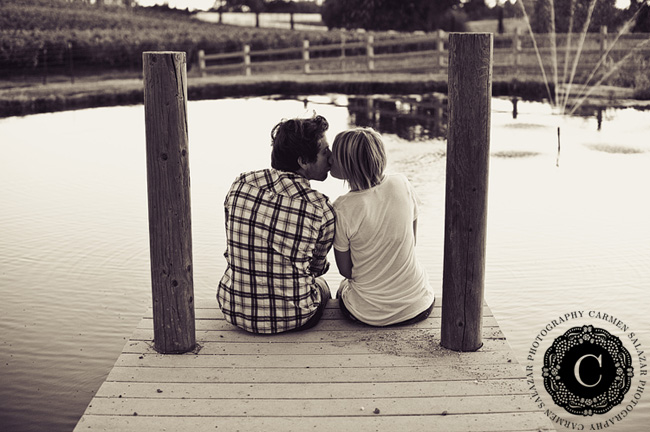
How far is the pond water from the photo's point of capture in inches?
181

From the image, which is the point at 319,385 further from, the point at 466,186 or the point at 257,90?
the point at 257,90

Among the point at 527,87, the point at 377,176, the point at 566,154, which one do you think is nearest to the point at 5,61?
the point at 527,87

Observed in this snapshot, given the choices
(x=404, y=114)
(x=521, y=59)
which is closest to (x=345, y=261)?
(x=404, y=114)

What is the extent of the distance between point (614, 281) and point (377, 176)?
305 cm

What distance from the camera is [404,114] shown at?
13508mm

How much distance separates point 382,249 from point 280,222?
413 mm

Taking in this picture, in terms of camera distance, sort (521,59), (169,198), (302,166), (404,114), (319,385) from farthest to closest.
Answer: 1. (521,59)
2. (404,114)
3. (302,166)
4. (169,198)
5. (319,385)

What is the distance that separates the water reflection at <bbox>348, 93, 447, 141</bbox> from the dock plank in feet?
26.4

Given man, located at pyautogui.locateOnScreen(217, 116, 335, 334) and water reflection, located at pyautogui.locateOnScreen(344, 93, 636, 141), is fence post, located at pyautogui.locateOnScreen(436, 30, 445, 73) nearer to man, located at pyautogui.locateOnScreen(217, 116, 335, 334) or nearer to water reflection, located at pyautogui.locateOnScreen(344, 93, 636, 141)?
water reflection, located at pyautogui.locateOnScreen(344, 93, 636, 141)

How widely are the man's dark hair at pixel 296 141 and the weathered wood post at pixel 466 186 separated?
0.49 m

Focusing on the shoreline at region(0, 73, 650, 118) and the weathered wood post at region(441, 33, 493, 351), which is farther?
the shoreline at region(0, 73, 650, 118)

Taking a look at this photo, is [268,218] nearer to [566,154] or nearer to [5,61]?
[566,154]

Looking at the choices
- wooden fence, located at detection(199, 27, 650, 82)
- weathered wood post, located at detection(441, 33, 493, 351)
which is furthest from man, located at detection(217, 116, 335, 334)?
wooden fence, located at detection(199, 27, 650, 82)

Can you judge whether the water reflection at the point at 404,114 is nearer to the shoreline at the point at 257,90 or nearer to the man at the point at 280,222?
the shoreline at the point at 257,90
